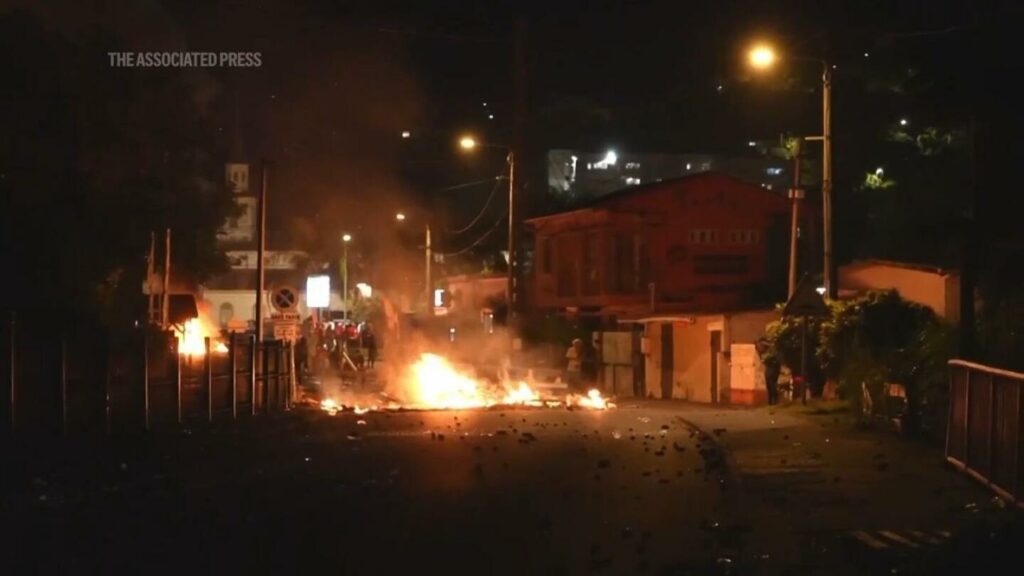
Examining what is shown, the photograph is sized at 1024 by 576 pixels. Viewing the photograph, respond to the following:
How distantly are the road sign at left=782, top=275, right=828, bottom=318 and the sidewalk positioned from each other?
8.61 ft

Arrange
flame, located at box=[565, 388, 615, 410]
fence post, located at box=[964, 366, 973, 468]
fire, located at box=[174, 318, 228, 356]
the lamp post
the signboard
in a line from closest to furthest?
fence post, located at box=[964, 366, 973, 468] < fire, located at box=[174, 318, 228, 356] < flame, located at box=[565, 388, 615, 410] < the signboard < the lamp post

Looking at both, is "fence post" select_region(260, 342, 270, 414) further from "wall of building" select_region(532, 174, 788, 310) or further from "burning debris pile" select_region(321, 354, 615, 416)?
"wall of building" select_region(532, 174, 788, 310)

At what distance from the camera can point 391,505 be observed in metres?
15.2

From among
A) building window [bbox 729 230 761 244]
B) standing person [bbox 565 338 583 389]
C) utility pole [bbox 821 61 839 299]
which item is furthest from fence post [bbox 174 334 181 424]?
building window [bbox 729 230 761 244]

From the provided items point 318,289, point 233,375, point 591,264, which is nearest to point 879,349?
point 233,375

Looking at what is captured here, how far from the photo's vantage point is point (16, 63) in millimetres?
26484

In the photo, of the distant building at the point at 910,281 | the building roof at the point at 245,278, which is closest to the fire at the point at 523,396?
the distant building at the point at 910,281

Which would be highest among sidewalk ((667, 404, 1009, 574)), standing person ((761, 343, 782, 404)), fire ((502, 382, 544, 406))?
standing person ((761, 343, 782, 404))

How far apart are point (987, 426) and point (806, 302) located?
1038cm

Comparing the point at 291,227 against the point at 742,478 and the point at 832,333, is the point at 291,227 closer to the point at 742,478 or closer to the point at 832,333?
the point at 832,333

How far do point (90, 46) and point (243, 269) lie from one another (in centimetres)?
5624

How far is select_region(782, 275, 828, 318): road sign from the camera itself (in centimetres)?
2556

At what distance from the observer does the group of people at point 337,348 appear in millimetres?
47344

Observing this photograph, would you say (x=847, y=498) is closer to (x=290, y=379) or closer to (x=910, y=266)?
(x=910, y=266)
